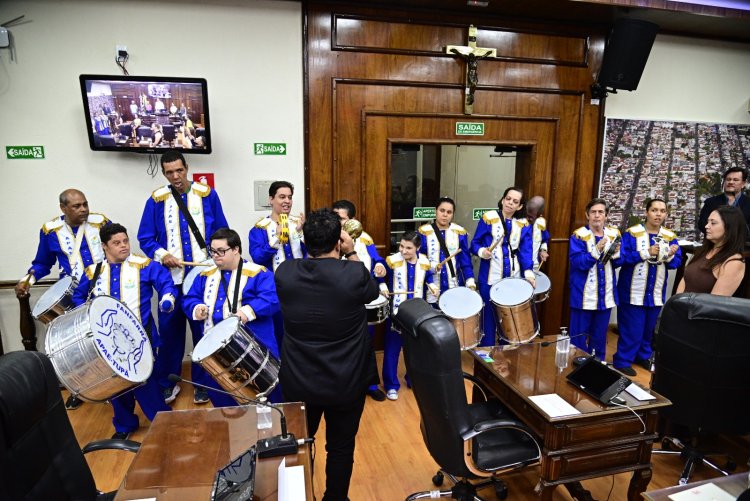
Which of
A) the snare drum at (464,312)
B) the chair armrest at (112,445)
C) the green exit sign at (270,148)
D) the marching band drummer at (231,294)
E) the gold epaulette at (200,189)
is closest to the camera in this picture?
the chair armrest at (112,445)

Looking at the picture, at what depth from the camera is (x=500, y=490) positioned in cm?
268

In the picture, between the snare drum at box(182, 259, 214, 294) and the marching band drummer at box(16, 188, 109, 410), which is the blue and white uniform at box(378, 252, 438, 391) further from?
the marching band drummer at box(16, 188, 109, 410)

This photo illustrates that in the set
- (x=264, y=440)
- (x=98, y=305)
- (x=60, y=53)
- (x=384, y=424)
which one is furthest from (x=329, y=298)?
(x=60, y=53)

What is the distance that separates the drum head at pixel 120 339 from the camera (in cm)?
246

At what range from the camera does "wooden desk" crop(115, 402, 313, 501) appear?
1.67m

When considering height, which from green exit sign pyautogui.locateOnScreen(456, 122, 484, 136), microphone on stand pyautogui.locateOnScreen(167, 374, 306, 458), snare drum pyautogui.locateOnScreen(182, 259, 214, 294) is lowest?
microphone on stand pyautogui.locateOnScreen(167, 374, 306, 458)

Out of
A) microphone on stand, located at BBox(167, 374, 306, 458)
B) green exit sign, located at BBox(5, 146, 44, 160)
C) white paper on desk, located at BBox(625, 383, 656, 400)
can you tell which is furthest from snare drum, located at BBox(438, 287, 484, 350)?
green exit sign, located at BBox(5, 146, 44, 160)

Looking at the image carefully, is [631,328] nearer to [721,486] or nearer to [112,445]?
[721,486]

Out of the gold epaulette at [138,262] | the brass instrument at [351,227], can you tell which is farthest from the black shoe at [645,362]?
the gold epaulette at [138,262]

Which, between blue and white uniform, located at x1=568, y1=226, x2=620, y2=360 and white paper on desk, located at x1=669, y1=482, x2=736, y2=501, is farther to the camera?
blue and white uniform, located at x1=568, y1=226, x2=620, y2=360

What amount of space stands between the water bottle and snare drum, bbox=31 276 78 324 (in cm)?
192

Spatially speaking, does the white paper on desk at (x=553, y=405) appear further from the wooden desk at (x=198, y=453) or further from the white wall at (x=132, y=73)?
the white wall at (x=132, y=73)

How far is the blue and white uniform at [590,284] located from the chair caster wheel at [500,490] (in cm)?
197

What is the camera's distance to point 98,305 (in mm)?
2541
